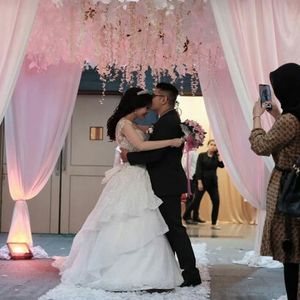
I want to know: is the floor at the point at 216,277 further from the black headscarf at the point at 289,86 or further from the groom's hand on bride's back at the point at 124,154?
the black headscarf at the point at 289,86

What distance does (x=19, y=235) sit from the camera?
472 centimetres

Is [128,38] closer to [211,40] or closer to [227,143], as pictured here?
[211,40]

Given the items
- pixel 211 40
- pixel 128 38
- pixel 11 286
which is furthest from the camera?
pixel 128 38

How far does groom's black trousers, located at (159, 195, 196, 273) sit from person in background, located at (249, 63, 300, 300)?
107 cm

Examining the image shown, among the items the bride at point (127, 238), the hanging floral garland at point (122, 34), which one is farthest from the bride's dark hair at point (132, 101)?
the hanging floral garland at point (122, 34)

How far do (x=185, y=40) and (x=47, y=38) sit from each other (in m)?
1.13

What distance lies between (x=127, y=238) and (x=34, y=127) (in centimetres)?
176

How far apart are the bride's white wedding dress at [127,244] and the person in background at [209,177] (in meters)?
4.51

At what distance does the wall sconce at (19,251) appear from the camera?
15.4 feet

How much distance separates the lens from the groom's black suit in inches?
140

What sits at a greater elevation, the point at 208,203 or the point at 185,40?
the point at 185,40

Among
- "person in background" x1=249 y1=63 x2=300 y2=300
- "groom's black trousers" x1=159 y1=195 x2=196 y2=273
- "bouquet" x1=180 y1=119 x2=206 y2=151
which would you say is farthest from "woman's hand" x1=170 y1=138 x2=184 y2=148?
"person in background" x1=249 y1=63 x2=300 y2=300

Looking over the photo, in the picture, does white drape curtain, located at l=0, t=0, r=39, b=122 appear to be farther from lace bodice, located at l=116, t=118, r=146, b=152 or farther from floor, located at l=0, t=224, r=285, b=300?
floor, located at l=0, t=224, r=285, b=300

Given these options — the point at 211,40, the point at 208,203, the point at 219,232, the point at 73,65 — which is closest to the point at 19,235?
the point at 73,65
